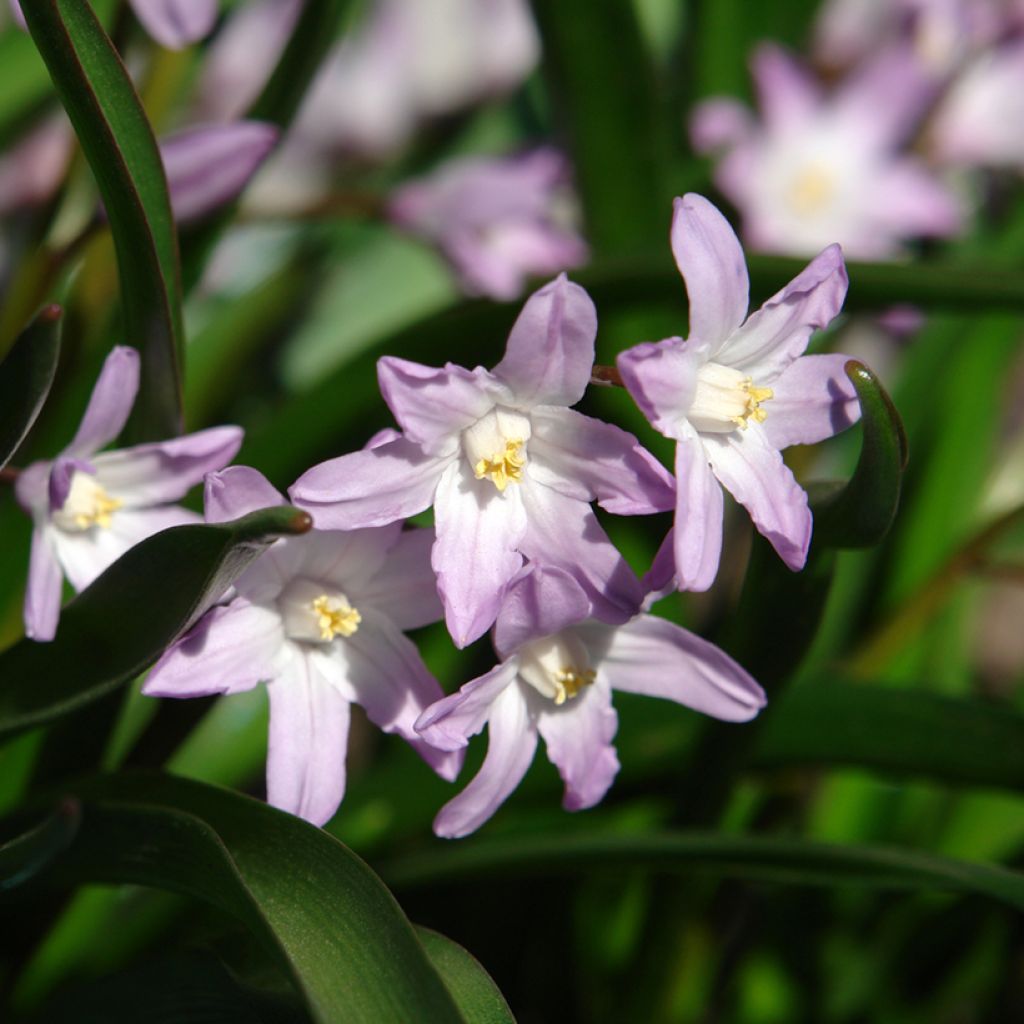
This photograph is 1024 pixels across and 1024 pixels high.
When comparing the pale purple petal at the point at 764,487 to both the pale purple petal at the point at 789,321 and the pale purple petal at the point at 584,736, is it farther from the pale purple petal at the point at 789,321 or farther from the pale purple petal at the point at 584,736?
the pale purple petal at the point at 584,736

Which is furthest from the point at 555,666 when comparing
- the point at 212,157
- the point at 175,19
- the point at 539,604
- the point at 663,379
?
the point at 175,19

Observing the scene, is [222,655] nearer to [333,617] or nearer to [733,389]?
[333,617]

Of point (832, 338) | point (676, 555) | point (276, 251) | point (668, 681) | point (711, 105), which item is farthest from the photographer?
point (276, 251)

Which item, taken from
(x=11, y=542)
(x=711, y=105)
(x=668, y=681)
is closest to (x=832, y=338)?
(x=711, y=105)

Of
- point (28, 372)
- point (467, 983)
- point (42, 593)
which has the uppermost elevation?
point (28, 372)

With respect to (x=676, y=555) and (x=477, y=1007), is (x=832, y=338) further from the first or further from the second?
(x=477, y=1007)

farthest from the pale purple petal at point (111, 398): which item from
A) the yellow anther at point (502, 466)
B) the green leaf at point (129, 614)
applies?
the yellow anther at point (502, 466)

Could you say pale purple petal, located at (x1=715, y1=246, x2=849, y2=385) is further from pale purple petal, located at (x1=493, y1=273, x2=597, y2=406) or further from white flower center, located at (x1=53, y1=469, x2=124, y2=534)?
white flower center, located at (x1=53, y1=469, x2=124, y2=534)
